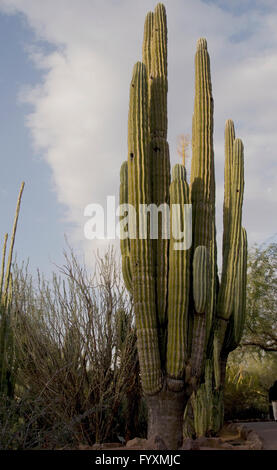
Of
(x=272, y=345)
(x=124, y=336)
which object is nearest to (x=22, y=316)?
(x=124, y=336)

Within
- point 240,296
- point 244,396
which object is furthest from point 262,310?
point 240,296

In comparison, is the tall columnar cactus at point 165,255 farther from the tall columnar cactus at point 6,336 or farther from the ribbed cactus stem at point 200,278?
the tall columnar cactus at point 6,336

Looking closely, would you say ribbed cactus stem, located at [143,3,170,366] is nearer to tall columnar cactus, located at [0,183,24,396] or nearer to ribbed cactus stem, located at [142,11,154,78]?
ribbed cactus stem, located at [142,11,154,78]

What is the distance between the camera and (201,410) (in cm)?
747

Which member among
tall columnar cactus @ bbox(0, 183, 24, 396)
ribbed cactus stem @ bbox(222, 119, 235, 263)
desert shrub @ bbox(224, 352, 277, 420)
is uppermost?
ribbed cactus stem @ bbox(222, 119, 235, 263)

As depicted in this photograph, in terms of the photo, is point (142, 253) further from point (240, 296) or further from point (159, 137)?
point (240, 296)

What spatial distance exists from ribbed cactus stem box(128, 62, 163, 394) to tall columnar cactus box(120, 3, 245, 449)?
1 cm

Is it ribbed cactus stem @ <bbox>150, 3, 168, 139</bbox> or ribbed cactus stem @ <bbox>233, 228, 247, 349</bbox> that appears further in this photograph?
ribbed cactus stem @ <bbox>233, 228, 247, 349</bbox>

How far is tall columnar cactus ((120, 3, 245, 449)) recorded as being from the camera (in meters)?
6.28

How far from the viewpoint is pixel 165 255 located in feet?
21.6

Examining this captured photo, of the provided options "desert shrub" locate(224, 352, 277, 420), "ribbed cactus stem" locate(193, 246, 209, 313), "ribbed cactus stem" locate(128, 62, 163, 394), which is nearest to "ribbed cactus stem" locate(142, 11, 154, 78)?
"ribbed cactus stem" locate(128, 62, 163, 394)
